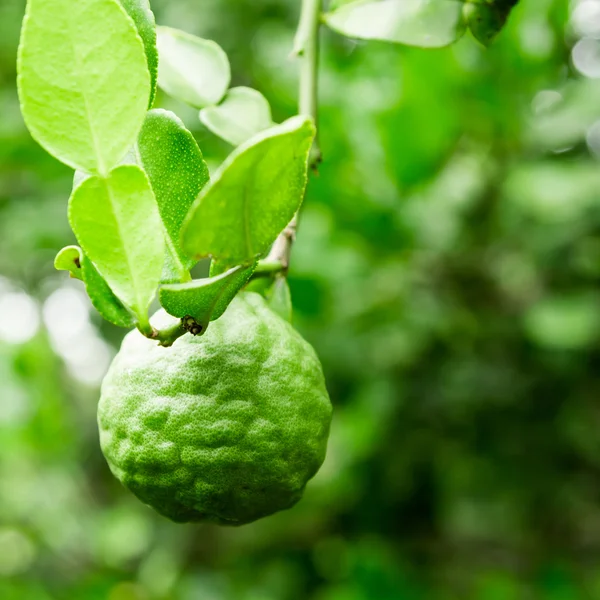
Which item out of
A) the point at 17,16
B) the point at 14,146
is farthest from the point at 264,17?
the point at 14,146

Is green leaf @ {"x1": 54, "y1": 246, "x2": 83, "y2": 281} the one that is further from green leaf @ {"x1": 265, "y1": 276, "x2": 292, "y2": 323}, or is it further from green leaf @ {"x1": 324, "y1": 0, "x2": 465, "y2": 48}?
green leaf @ {"x1": 324, "y1": 0, "x2": 465, "y2": 48}

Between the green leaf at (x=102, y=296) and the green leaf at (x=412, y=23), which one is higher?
the green leaf at (x=412, y=23)

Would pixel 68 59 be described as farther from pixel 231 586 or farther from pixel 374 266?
pixel 231 586

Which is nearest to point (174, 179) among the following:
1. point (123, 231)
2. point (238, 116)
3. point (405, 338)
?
point (123, 231)

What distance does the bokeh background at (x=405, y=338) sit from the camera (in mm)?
1208

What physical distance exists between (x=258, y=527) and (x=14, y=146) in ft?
4.35

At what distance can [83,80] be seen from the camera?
0.32 m

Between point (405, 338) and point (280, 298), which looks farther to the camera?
point (405, 338)

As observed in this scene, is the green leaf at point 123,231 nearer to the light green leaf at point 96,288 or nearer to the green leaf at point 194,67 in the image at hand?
the light green leaf at point 96,288

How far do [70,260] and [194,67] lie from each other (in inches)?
9.4

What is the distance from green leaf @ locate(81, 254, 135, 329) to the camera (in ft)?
1.22

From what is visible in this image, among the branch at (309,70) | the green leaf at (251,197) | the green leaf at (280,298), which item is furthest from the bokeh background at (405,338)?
the green leaf at (251,197)

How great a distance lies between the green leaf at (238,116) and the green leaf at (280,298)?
4.8 inches

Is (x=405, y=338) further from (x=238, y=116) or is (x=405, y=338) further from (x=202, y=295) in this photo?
(x=202, y=295)
